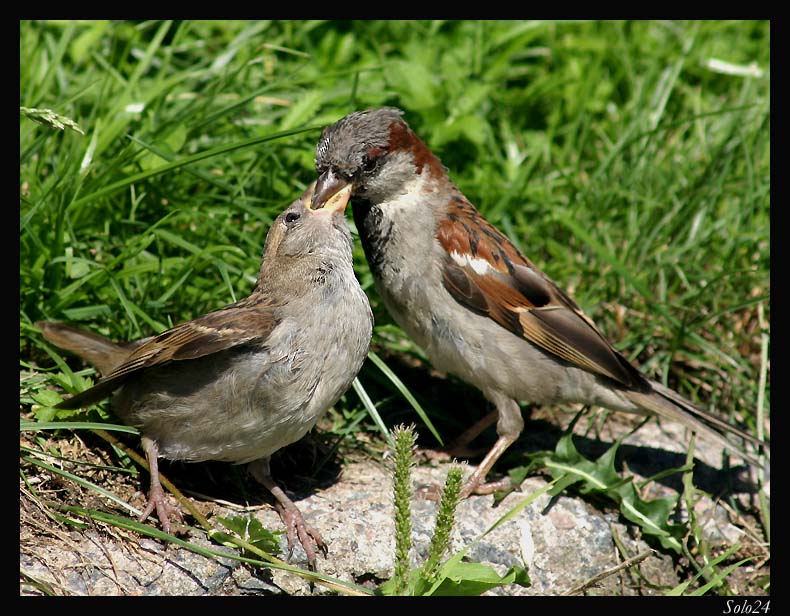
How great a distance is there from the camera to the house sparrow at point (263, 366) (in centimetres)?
367

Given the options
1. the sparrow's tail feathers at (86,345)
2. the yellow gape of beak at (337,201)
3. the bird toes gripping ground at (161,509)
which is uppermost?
the yellow gape of beak at (337,201)

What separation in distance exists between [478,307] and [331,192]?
2.97 feet

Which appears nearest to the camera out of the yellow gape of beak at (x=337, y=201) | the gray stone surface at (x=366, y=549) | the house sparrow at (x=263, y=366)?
the gray stone surface at (x=366, y=549)

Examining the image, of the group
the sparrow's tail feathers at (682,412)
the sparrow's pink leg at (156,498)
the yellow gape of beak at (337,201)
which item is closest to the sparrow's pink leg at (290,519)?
the sparrow's pink leg at (156,498)

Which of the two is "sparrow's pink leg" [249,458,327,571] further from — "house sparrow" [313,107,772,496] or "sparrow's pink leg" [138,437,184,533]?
"house sparrow" [313,107,772,496]

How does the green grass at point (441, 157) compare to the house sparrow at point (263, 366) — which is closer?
the house sparrow at point (263, 366)

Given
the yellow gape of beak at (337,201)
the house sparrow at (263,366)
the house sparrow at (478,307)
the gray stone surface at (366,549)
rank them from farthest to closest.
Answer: the house sparrow at (478,307) < the yellow gape of beak at (337,201) < the house sparrow at (263,366) < the gray stone surface at (366,549)

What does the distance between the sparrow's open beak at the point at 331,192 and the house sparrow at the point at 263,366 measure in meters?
0.06

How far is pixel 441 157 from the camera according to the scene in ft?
18.9

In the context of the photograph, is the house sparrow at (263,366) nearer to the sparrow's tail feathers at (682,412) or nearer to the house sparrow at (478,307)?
the house sparrow at (478,307)

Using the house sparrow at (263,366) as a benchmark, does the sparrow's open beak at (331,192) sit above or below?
above

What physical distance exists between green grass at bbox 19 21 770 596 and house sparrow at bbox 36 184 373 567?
1.59 ft

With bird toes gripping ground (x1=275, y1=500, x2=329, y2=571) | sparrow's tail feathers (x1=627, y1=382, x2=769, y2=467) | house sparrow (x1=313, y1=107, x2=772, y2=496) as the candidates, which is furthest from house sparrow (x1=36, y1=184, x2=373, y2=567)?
sparrow's tail feathers (x1=627, y1=382, x2=769, y2=467)

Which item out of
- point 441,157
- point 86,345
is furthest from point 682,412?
point 86,345
